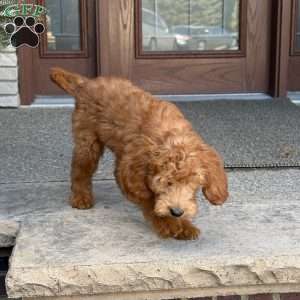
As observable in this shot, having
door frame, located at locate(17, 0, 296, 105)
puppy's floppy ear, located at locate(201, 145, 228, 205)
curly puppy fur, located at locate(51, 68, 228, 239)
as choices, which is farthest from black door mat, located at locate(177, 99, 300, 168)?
puppy's floppy ear, located at locate(201, 145, 228, 205)

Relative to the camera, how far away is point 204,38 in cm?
667

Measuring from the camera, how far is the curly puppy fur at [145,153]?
2.71 metres

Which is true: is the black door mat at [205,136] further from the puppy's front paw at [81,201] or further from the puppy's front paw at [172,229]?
the puppy's front paw at [172,229]

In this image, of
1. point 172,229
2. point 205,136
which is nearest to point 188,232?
point 172,229

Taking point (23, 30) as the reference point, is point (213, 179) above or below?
below

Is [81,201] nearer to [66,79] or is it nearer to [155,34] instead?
[66,79]

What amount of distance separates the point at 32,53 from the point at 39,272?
3924mm

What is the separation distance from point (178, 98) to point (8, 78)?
173 centimetres

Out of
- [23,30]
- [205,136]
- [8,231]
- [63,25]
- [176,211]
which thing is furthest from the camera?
[63,25]

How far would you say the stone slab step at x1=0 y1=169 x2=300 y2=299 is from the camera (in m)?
2.77

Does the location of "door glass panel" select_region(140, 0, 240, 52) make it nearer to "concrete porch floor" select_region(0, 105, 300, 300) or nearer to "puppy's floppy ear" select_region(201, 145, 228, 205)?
"concrete porch floor" select_region(0, 105, 300, 300)

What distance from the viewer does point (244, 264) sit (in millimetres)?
2814

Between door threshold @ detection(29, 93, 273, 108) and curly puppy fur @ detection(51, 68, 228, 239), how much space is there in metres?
2.75

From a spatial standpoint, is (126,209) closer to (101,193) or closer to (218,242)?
(101,193)
